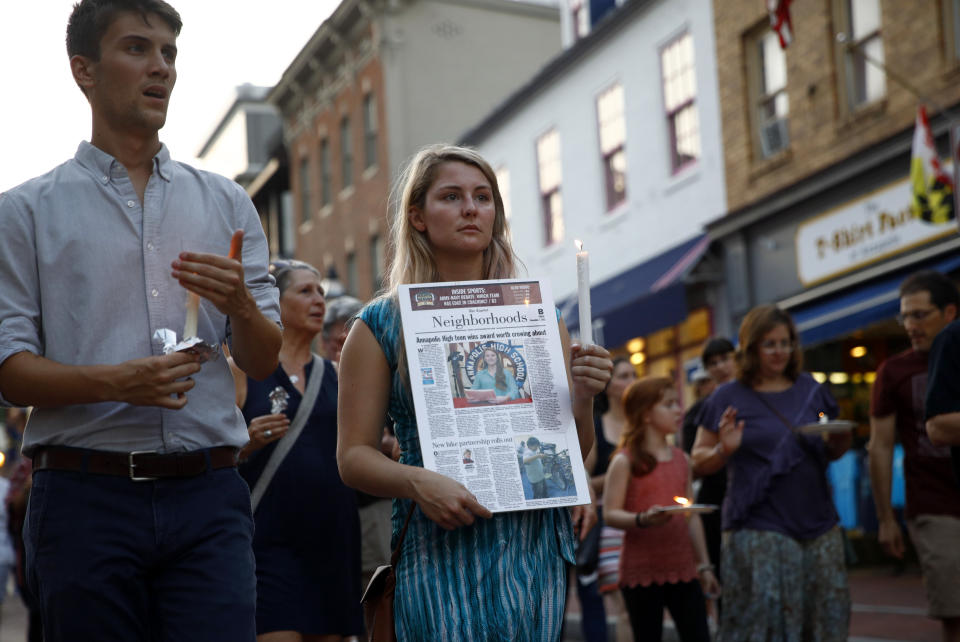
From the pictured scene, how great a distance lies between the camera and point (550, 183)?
23.6 metres

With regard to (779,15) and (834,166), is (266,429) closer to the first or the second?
(779,15)

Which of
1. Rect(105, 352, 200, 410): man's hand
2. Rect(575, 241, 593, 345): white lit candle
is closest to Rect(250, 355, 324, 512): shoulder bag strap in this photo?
Rect(105, 352, 200, 410): man's hand

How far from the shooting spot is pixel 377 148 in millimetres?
31812

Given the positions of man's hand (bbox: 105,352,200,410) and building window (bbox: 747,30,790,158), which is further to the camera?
building window (bbox: 747,30,790,158)

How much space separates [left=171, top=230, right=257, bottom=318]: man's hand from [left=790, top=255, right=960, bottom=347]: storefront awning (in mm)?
11746

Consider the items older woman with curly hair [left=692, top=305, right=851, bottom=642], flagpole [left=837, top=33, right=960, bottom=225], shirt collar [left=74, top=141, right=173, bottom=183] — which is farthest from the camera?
flagpole [left=837, top=33, right=960, bottom=225]

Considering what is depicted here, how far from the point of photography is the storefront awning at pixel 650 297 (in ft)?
59.6

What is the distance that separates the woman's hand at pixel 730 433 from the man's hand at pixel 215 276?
4.15m

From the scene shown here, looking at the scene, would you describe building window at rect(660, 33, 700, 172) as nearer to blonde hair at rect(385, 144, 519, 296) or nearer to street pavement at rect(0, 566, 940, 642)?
street pavement at rect(0, 566, 940, 642)

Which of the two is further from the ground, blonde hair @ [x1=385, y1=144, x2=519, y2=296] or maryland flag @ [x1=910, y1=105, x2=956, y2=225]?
maryland flag @ [x1=910, y1=105, x2=956, y2=225]

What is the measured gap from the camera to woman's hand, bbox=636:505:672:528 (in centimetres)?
662

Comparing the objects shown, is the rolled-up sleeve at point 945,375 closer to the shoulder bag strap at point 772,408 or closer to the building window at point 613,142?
the shoulder bag strap at point 772,408

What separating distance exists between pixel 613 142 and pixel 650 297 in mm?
3828

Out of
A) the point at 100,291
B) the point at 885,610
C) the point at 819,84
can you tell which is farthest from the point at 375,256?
the point at 100,291
